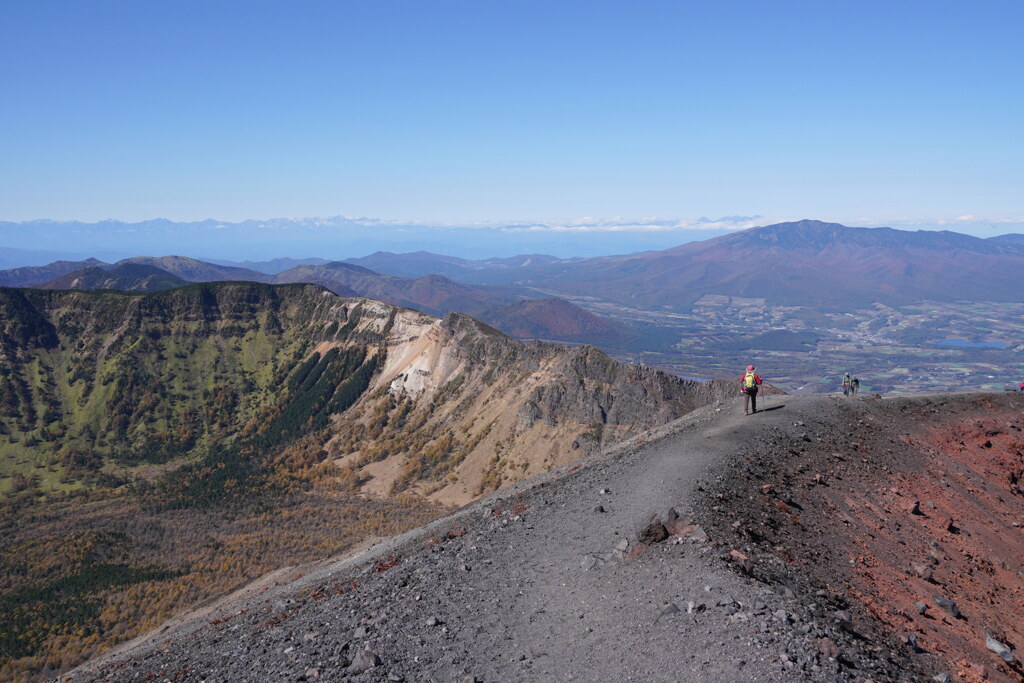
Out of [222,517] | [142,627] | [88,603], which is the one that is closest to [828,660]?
[142,627]

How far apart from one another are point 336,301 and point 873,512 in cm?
12075

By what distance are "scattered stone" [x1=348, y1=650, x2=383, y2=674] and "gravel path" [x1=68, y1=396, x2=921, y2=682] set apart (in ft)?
0.11

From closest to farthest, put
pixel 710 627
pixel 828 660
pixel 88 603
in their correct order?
pixel 828 660, pixel 710 627, pixel 88 603

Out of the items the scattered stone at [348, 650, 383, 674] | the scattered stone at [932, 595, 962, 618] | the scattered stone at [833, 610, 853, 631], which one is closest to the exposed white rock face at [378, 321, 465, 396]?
the scattered stone at [348, 650, 383, 674]

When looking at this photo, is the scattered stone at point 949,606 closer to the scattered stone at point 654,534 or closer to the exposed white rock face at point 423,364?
the scattered stone at point 654,534

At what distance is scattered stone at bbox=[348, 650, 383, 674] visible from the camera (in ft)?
50.4

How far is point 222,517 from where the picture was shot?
73938 millimetres

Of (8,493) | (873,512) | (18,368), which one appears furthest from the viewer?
(18,368)

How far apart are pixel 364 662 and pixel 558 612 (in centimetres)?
511

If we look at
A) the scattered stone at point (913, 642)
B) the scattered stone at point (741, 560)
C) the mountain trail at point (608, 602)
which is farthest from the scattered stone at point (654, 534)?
the scattered stone at point (913, 642)

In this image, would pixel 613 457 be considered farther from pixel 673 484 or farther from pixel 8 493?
pixel 8 493

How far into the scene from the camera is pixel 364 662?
15.5 metres

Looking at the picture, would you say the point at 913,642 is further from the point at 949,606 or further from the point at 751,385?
the point at 751,385

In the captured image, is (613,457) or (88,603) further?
(88,603)
